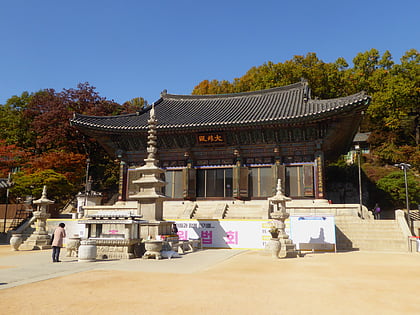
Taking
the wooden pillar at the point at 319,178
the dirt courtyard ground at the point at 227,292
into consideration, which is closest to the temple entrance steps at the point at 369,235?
the wooden pillar at the point at 319,178

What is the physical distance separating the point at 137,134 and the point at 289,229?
1461cm

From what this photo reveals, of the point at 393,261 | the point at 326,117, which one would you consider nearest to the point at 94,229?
the point at 393,261

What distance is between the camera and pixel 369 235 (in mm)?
18406

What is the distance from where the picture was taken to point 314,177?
78.9ft

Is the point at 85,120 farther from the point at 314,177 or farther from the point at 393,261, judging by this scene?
the point at 393,261

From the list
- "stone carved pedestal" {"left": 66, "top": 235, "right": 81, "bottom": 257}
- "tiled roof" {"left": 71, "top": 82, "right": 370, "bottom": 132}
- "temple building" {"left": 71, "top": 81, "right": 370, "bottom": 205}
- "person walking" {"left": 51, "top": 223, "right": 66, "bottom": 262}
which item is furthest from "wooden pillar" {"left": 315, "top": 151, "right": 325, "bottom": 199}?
"person walking" {"left": 51, "top": 223, "right": 66, "bottom": 262}

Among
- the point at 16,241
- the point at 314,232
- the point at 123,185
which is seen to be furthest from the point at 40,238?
the point at 314,232

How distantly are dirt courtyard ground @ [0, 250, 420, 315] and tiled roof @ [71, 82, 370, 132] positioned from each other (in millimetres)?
13630

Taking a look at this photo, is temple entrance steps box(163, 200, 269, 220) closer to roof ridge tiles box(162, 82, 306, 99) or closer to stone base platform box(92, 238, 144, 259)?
stone base platform box(92, 238, 144, 259)

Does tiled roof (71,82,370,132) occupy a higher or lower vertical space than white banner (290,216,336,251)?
higher

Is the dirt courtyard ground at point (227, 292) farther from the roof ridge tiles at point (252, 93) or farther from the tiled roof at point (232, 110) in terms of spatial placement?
the roof ridge tiles at point (252, 93)

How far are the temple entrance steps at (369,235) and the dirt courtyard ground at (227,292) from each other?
6792mm

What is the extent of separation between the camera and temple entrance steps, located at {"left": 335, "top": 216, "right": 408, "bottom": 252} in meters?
17.2

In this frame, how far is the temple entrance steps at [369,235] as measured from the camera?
17.2m
